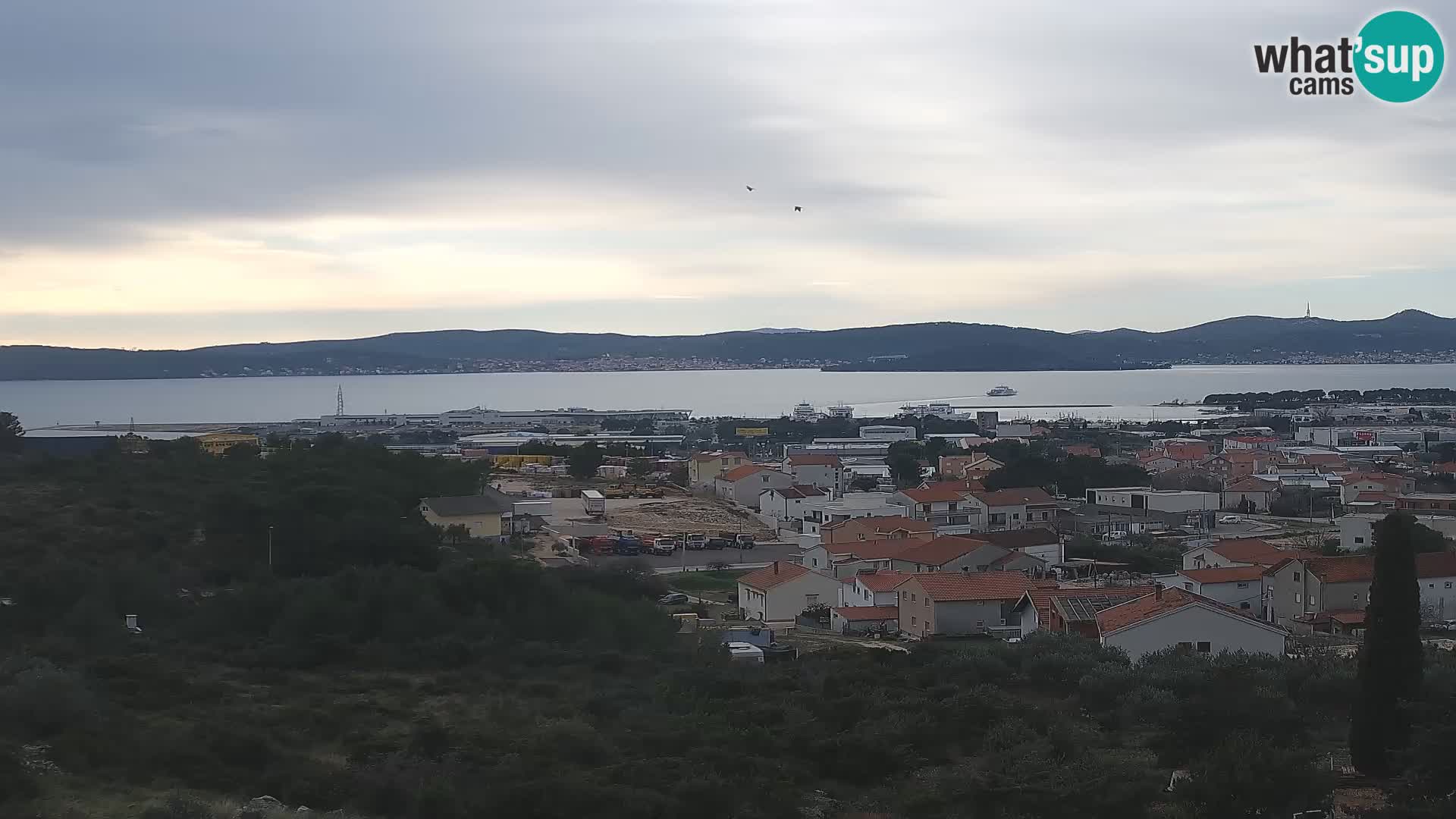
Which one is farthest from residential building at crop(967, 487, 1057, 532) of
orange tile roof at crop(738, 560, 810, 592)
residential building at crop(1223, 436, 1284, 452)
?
residential building at crop(1223, 436, 1284, 452)

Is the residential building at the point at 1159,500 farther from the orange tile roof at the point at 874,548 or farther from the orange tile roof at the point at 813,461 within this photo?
the orange tile roof at the point at 874,548

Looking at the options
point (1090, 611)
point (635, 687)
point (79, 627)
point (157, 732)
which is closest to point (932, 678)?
point (635, 687)

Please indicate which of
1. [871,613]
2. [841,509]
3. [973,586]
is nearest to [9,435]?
[841,509]

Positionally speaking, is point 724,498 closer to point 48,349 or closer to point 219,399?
point 219,399

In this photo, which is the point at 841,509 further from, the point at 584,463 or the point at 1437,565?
the point at 584,463

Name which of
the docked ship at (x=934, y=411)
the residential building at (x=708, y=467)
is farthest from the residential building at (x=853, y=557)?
the docked ship at (x=934, y=411)

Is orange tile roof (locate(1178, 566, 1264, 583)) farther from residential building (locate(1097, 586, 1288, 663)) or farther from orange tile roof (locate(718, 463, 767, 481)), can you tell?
orange tile roof (locate(718, 463, 767, 481))

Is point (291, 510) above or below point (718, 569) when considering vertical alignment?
above
